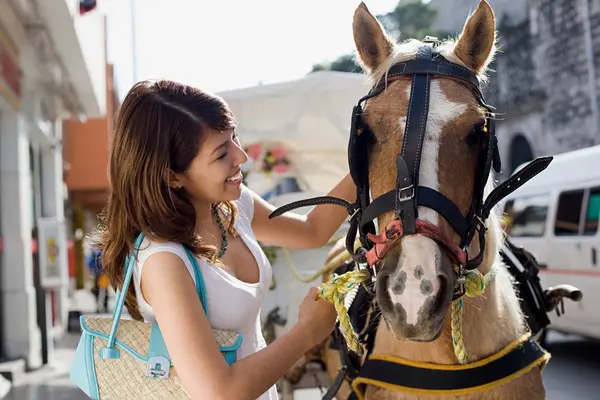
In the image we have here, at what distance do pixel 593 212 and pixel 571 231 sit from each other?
560 millimetres

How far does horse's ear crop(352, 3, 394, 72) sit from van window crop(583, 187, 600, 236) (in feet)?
19.3

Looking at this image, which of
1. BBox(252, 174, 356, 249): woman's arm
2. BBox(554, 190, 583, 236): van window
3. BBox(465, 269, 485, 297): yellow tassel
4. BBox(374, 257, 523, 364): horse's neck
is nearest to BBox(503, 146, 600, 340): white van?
BBox(554, 190, 583, 236): van window

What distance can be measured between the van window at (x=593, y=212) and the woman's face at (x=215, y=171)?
6.45 m

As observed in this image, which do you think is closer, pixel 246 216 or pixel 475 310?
pixel 475 310

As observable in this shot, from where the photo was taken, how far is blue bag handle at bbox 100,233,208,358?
1821 mm

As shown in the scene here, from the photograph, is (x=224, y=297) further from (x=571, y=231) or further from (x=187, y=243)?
(x=571, y=231)

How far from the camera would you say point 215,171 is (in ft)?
6.60

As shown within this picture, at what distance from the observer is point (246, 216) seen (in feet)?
8.21

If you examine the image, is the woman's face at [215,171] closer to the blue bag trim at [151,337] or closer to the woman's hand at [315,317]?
the blue bag trim at [151,337]

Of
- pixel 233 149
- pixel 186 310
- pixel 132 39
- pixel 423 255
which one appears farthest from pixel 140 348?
pixel 132 39

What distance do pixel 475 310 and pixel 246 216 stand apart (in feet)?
3.03

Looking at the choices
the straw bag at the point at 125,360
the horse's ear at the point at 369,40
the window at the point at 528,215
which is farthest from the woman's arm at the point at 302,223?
the window at the point at 528,215

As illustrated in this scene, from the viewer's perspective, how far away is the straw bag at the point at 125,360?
1821mm

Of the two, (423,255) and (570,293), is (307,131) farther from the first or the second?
(423,255)
